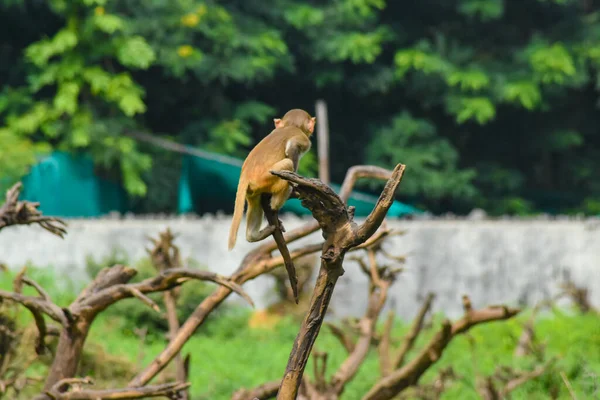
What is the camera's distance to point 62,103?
14.1 meters

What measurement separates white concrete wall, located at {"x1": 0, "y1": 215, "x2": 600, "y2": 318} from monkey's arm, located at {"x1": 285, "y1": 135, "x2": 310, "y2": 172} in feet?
32.3

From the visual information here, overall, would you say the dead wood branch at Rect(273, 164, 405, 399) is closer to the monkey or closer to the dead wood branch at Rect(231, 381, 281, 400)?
the monkey

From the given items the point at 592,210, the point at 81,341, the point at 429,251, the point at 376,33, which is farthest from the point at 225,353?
the point at 592,210

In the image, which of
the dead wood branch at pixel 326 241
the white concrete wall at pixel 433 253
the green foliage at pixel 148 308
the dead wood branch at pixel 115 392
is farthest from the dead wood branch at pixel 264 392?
the white concrete wall at pixel 433 253

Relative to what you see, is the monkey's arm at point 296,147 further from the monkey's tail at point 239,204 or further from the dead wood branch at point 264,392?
the dead wood branch at point 264,392

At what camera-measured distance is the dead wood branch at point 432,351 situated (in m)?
2.49

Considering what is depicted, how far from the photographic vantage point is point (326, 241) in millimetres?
1374

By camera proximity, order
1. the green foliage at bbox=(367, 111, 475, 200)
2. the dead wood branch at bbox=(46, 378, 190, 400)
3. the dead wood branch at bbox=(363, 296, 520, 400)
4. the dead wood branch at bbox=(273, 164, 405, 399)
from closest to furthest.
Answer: the dead wood branch at bbox=(273, 164, 405, 399)
the dead wood branch at bbox=(46, 378, 190, 400)
the dead wood branch at bbox=(363, 296, 520, 400)
the green foliage at bbox=(367, 111, 475, 200)

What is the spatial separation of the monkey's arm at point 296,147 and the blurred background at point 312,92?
11.9 m

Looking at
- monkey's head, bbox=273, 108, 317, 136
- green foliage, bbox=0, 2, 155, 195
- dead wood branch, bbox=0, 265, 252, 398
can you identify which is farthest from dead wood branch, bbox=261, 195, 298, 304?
green foliage, bbox=0, 2, 155, 195

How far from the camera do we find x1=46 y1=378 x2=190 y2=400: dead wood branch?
207 centimetres

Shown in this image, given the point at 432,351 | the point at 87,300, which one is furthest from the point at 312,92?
the point at 87,300

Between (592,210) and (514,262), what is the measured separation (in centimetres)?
573

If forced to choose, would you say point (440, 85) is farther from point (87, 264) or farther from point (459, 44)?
point (87, 264)
